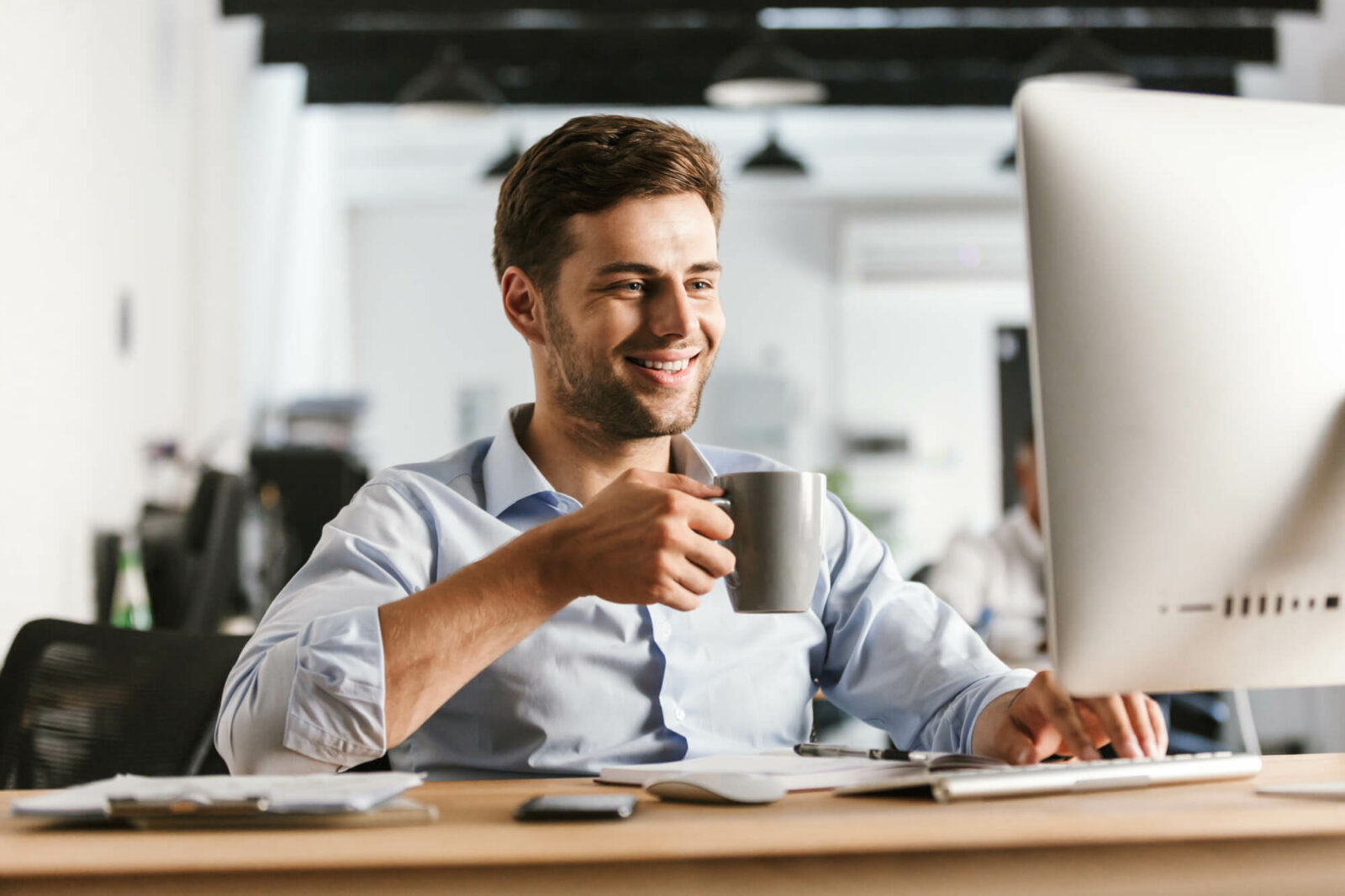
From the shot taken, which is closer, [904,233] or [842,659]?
[842,659]

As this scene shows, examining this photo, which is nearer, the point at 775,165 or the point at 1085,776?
the point at 1085,776

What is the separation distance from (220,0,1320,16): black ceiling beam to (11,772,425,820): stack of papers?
5.11m

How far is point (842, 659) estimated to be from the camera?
1529 mm

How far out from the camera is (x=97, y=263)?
13.0 ft

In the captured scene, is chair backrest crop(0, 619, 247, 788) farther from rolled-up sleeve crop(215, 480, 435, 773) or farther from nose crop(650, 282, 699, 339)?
nose crop(650, 282, 699, 339)

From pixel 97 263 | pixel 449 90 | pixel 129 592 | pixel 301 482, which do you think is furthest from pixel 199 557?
pixel 449 90

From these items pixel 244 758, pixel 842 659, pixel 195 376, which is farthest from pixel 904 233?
pixel 244 758

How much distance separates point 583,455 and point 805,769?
60 centimetres

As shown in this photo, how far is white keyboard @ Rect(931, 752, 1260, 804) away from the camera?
2.90ft

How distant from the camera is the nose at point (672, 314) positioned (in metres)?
1.44

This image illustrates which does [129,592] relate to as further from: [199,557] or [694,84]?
[694,84]

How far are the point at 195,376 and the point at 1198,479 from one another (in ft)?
15.8

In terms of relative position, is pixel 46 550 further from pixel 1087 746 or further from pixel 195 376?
pixel 1087 746

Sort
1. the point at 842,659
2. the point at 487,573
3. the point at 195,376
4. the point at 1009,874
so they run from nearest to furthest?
the point at 1009,874 → the point at 487,573 → the point at 842,659 → the point at 195,376
